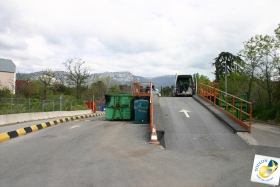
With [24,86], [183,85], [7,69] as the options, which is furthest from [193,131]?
[7,69]

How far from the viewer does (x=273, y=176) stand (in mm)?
3375

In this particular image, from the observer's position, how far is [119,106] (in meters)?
19.4

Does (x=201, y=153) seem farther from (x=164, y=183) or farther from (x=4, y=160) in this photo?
(x=4, y=160)

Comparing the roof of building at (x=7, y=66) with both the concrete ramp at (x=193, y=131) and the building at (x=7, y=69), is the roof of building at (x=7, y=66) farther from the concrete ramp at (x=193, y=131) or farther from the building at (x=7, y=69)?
the concrete ramp at (x=193, y=131)

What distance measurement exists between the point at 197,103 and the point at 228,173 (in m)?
11.0

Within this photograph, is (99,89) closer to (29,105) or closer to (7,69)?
(7,69)

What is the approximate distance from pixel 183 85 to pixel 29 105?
1347cm

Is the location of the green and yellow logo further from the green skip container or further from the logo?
the green skip container

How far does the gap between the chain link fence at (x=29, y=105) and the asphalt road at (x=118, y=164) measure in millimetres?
7813

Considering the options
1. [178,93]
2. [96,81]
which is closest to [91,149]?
[178,93]

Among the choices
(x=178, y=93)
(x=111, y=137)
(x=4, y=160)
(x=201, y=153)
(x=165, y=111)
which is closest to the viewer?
(x=4, y=160)

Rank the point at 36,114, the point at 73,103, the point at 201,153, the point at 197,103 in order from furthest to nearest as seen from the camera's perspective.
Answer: the point at 73,103 < the point at 36,114 < the point at 197,103 < the point at 201,153

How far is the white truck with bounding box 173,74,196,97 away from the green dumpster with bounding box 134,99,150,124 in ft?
30.8

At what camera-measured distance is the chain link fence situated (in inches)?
693
